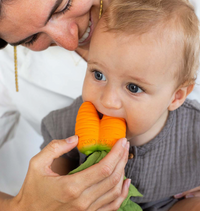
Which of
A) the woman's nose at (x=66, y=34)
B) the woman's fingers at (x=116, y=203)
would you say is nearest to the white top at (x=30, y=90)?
the woman's nose at (x=66, y=34)

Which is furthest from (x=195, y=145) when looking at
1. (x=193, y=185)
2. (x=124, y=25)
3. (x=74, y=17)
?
(x=74, y=17)

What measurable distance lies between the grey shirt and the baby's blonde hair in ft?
1.17

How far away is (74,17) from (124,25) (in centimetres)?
31

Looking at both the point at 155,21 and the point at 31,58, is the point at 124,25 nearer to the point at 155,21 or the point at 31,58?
the point at 155,21

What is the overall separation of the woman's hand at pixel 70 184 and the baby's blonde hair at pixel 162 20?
39cm

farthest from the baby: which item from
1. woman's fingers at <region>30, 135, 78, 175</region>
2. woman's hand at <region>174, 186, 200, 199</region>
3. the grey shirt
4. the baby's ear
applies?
woman's hand at <region>174, 186, 200, 199</region>

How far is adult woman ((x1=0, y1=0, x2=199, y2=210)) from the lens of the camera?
0.87 m

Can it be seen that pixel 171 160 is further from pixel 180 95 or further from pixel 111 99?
pixel 111 99

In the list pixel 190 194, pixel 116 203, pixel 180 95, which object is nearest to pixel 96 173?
pixel 116 203

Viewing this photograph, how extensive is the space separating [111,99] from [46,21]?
427 millimetres

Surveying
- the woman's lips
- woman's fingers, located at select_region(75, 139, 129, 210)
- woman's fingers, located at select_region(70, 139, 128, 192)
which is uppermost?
the woman's lips

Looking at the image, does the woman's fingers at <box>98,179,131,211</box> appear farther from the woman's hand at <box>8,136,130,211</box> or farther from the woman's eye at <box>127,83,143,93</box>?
the woman's eye at <box>127,83,143,93</box>

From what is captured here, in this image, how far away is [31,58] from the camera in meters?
1.41

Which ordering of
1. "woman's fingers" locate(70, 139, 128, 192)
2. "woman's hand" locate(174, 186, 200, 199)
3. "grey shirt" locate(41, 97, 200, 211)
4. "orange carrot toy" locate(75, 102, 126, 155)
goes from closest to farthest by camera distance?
1. "woman's fingers" locate(70, 139, 128, 192)
2. "orange carrot toy" locate(75, 102, 126, 155)
3. "grey shirt" locate(41, 97, 200, 211)
4. "woman's hand" locate(174, 186, 200, 199)
